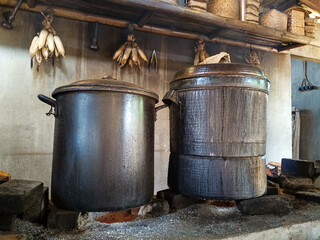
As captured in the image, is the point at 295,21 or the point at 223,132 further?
the point at 295,21

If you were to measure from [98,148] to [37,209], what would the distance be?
672 millimetres

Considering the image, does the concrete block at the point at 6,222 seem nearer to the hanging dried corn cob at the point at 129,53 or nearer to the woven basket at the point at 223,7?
the hanging dried corn cob at the point at 129,53

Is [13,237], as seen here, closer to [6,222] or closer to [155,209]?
[6,222]

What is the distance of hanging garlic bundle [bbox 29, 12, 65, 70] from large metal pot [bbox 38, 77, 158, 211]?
159 centimetres

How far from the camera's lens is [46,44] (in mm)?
3156

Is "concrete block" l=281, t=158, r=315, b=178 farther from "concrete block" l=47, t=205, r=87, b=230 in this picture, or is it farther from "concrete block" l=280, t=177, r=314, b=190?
"concrete block" l=47, t=205, r=87, b=230

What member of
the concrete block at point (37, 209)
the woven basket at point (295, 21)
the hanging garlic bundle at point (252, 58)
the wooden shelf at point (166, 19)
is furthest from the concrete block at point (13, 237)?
the woven basket at point (295, 21)

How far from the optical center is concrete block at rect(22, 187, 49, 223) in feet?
5.66

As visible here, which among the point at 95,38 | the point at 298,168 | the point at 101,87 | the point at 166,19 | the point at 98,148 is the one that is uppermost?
the point at 166,19

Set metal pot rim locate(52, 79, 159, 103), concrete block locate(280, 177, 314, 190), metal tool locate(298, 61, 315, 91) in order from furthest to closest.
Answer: metal tool locate(298, 61, 315, 91)
concrete block locate(280, 177, 314, 190)
metal pot rim locate(52, 79, 159, 103)

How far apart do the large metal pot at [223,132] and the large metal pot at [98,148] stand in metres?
0.54

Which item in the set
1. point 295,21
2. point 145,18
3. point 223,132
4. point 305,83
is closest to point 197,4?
point 145,18

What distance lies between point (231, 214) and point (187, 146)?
2.48 feet

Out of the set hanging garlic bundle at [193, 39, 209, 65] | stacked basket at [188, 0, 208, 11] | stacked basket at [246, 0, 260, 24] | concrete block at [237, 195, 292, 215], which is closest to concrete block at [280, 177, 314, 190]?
concrete block at [237, 195, 292, 215]
